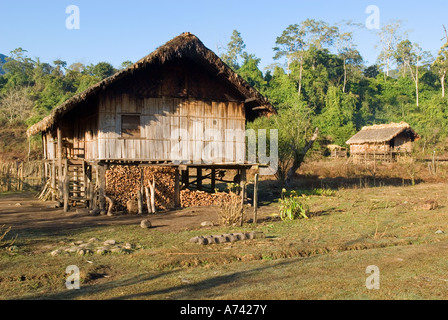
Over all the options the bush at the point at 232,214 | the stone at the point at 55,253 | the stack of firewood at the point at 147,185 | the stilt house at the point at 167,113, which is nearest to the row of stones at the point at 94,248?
the stone at the point at 55,253

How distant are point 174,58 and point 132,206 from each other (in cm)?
565

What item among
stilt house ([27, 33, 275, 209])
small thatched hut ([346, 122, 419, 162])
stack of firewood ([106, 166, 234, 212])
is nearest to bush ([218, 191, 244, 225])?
stack of firewood ([106, 166, 234, 212])

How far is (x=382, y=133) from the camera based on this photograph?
41.1 meters

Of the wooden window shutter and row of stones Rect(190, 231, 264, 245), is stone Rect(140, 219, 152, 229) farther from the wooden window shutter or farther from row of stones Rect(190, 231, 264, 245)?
the wooden window shutter

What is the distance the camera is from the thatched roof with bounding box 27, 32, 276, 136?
51.7 feet

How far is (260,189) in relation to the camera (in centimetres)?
2430

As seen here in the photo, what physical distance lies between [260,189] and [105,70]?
1440 inches

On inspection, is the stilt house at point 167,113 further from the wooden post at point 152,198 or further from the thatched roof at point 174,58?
the wooden post at point 152,198

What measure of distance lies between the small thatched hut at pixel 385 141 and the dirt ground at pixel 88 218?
81.9 ft

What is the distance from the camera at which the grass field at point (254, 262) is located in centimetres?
666

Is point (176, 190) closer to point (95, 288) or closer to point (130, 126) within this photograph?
point (130, 126)

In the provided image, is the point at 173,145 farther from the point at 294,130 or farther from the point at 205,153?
the point at 294,130

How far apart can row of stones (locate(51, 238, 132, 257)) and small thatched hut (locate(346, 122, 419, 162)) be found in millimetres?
30631
